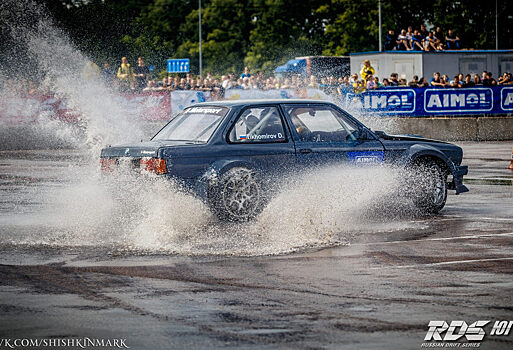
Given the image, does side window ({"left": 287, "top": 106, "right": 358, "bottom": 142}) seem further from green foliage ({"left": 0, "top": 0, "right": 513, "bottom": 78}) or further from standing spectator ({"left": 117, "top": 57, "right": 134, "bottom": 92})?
green foliage ({"left": 0, "top": 0, "right": 513, "bottom": 78})

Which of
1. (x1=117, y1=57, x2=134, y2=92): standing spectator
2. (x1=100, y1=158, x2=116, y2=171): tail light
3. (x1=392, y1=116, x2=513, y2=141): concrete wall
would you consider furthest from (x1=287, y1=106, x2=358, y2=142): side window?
(x1=117, y1=57, x2=134, y2=92): standing spectator

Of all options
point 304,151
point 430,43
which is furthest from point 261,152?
point 430,43

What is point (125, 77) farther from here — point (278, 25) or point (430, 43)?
point (278, 25)

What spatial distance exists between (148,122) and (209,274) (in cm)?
2120

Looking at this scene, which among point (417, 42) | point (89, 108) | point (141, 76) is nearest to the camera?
point (89, 108)

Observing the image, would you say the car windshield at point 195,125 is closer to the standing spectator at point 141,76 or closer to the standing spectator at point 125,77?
the standing spectator at point 125,77

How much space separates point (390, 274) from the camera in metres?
8.12

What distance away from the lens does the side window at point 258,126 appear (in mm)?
11586

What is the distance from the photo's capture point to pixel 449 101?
1136 inches

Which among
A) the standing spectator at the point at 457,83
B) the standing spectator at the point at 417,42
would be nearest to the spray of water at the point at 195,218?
the standing spectator at the point at 457,83

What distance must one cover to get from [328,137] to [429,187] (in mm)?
1580

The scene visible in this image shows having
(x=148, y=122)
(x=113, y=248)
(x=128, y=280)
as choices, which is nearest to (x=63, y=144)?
(x=148, y=122)

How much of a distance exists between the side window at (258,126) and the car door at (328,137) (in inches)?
6.6

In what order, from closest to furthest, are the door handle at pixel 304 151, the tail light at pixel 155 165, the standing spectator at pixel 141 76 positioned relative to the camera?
the tail light at pixel 155 165
the door handle at pixel 304 151
the standing spectator at pixel 141 76
